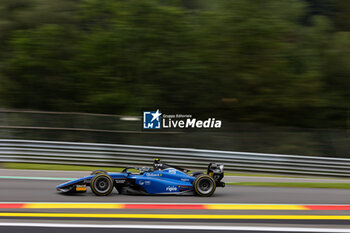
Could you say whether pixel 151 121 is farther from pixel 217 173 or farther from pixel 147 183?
pixel 147 183

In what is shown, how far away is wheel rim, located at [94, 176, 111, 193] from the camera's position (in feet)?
33.8

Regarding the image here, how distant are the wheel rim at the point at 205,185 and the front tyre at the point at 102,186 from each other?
197 centimetres

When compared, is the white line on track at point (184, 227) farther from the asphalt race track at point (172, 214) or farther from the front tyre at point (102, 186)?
the front tyre at point (102, 186)

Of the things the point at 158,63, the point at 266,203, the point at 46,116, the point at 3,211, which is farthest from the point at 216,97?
the point at 3,211

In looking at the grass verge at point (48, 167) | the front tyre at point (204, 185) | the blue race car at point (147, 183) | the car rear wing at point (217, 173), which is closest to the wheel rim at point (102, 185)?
the blue race car at point (147, 183)

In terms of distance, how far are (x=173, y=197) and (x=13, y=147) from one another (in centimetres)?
826

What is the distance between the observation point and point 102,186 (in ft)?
34.0

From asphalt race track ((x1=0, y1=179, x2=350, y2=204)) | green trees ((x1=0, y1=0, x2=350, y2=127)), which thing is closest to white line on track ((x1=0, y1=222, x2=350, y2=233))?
asphalt race track ((x1=0, y1=179, x2=350, y2=204))

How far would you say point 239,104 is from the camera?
77.4ft

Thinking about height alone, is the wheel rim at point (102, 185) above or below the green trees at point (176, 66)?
below

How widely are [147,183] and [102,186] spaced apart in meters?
0.97

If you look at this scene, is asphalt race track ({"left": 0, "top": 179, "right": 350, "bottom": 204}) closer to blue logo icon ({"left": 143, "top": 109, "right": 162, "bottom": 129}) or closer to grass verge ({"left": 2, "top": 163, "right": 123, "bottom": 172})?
grass verge ({"left": 2, "top": 163, "right": 123, "bottom": 172})

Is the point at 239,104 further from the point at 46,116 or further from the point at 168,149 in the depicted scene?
the point at 46,116

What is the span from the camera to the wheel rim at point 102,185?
10.3m
